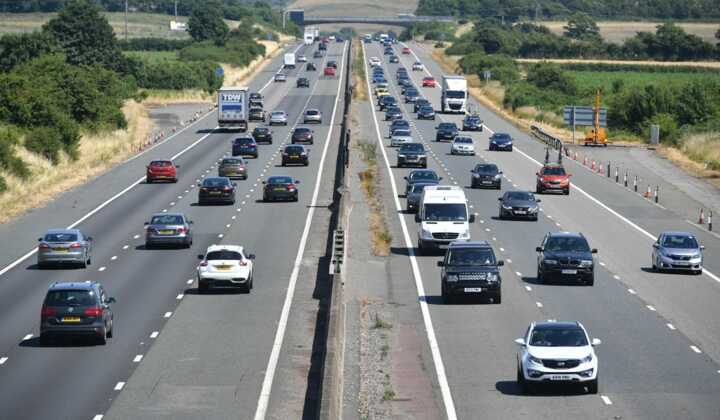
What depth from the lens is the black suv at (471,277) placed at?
41.6m

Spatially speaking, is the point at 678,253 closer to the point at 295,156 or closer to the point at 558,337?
the point at 558,337

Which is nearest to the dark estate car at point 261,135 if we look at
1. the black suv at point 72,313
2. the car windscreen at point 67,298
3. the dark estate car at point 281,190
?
the dark estate car at point 281,190

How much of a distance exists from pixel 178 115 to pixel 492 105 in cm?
3358

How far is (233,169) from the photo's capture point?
79625 mm

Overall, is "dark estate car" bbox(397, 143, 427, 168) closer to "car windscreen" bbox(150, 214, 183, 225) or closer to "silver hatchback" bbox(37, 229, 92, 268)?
"car windscreen" bbox(150, 214, 183, 225)

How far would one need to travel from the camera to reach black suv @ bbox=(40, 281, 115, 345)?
34.7 metres

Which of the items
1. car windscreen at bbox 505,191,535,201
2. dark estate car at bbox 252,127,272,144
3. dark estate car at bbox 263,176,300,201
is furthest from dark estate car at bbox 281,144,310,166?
car windscreen at bbox 505,191,535,201

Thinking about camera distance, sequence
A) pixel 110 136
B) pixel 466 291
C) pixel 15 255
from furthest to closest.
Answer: pixel 110 136 < pixel 15 255 < pixel 466 291

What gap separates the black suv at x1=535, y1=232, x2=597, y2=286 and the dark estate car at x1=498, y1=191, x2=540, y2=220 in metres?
16.8

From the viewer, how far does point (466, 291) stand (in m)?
41.6

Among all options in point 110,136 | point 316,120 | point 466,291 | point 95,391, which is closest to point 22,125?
point 110,136

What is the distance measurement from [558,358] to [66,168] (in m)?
62.5

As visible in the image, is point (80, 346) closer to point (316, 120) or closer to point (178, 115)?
point (316, 120)

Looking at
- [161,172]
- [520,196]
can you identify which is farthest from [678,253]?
[161,172]
